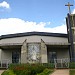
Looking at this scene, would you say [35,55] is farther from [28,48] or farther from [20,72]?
[20,72]

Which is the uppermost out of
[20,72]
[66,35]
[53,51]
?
[66,35]

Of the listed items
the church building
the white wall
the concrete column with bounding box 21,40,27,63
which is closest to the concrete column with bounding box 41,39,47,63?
the church building

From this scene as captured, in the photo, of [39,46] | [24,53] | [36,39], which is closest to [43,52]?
[39,46]

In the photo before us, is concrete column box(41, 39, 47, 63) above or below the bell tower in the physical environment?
below

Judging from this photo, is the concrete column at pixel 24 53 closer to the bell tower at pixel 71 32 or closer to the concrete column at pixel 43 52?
the concrete column at pixel 43 52

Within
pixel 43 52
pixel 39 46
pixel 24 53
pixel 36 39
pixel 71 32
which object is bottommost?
pixel 24 53

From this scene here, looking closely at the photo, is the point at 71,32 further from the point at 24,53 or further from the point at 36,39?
the point at 24,53

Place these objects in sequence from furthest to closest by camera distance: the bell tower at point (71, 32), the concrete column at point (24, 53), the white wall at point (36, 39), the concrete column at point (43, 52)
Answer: the white wall at point (36, 39) < the bell tower at point (71, 32) < the concrete column at point (24, 53) < the concrete column at point (43, 52)

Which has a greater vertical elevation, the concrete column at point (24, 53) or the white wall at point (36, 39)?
the white wall at point (36, 39)

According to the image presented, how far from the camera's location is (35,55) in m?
29.8

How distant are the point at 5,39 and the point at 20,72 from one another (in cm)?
1797

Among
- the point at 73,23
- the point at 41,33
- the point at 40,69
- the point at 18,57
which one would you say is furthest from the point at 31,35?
the point at 40,69

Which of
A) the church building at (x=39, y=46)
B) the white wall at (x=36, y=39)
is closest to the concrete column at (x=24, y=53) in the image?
the church building at (x=39, y=46)

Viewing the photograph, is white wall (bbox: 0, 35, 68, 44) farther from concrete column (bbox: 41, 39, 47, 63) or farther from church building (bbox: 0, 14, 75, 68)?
concrete column (bbox: 41, 39, 47, 63)
